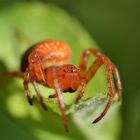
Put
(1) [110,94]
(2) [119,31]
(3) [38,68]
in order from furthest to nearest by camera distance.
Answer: (2) [119,31]
(3) [38,68]
(1) [110,94]

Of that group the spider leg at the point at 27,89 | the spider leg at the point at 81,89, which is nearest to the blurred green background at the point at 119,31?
the spider leg at the point at 81,89

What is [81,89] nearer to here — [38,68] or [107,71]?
[107,71]

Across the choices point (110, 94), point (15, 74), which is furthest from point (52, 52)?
point (110, 94)

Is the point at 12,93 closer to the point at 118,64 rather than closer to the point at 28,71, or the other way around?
the point at 28,71

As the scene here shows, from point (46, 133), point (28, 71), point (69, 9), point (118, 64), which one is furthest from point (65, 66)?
point (69, 9)

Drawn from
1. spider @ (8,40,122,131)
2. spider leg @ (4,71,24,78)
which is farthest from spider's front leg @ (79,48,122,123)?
spider leg @ (4,71,24,78)

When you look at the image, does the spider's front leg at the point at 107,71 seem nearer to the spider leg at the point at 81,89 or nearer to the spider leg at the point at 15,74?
the spider leg at the point at 81,89

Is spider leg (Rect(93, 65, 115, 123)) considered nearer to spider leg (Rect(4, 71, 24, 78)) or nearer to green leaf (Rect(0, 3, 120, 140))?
green leaf (Rect(0, 3, 120, 140))
